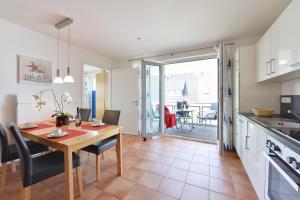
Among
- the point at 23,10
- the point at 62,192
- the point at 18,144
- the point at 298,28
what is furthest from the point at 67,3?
the point at 298,28

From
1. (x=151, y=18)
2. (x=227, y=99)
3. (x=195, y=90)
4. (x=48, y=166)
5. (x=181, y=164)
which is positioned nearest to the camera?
(x=48, y=166)

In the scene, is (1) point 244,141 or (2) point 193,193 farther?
(1) point 244,141

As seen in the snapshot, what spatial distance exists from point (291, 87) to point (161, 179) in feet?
7.10

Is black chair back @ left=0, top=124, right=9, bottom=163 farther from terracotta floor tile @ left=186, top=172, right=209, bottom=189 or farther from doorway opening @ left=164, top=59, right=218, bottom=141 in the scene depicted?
doorway opening @ left=164, top=59, right=218, bottom=141

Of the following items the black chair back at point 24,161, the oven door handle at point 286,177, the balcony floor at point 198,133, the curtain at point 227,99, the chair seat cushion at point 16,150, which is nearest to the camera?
the oven door handle at point 286,177

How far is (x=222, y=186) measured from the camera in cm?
175

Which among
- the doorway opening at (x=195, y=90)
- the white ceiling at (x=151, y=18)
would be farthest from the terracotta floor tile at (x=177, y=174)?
the doorway opening at (x=195, y=90)

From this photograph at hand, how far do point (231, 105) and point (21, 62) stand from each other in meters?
3.88

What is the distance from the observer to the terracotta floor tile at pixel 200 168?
2090mm

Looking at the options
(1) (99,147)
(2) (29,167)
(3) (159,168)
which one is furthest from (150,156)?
(2) (29,167)

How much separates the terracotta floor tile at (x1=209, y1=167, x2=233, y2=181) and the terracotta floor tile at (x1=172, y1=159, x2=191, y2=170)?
34cm

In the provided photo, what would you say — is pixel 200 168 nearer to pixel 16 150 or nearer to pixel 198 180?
pixel 198 180

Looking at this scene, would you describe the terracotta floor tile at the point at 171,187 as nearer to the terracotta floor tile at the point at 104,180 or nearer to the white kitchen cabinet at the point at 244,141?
the terracotta floor tile at the point at 104,180

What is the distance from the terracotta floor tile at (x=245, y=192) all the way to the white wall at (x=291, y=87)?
1351 millimetres
